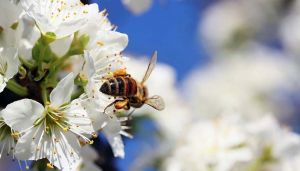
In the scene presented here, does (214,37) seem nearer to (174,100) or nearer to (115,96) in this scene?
(174,100)

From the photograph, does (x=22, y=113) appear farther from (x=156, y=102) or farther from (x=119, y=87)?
(x=156, y=102)

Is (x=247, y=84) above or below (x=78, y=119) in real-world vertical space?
above

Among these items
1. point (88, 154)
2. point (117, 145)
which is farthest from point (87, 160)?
point (117, 145)

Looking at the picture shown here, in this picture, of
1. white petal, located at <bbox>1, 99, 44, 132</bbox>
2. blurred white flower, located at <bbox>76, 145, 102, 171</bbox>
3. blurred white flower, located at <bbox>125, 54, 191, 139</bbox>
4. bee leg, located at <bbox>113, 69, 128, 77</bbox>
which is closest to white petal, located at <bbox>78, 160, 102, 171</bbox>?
blurred white flower, located at <bbox>76, 145, 102, 171</bbox>

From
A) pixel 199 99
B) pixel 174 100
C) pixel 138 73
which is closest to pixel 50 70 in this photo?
pixel 138 73

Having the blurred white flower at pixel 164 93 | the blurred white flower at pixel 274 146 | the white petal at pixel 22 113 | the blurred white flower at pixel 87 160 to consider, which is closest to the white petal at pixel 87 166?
the blurred white flower at pixel 87 160

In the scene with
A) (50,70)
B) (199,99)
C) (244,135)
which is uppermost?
(199,99)

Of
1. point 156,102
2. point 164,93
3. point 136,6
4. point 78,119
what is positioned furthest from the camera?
point 164,93

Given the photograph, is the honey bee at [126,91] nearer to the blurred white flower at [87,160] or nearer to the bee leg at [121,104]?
the bee leg at [121,104]

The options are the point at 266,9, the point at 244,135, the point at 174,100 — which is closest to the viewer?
the point at 244,135
